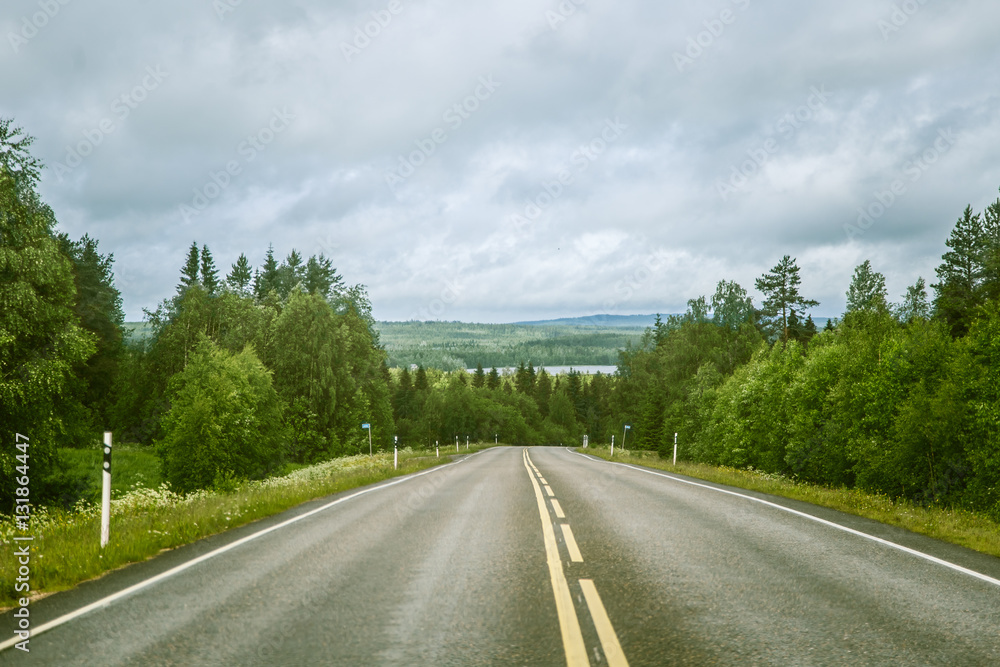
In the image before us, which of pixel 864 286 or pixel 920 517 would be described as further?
pixel 864 286

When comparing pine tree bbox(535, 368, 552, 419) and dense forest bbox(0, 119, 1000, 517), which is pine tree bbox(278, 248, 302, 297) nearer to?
dense forest bbox(0, 119, 1000, 517)

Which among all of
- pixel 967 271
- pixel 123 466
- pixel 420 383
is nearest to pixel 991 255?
pixel 967 271

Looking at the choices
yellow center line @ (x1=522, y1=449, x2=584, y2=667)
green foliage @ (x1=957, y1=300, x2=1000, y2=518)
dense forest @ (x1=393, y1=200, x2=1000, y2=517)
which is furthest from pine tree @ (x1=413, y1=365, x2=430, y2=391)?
yellow center line @ (x1=522, y1=449, x2=584, y2=667)

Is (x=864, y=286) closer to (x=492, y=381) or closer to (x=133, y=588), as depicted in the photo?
(x=133, y=588)

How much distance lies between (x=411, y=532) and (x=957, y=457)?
1088 inches

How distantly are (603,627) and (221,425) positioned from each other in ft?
111

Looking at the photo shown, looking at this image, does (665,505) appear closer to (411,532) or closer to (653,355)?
(411,532)

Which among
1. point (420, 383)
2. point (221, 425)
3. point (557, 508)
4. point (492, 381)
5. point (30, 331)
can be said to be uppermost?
point (30, 331)

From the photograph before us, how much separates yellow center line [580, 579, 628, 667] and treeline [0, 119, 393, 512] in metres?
17.8

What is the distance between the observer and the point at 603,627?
14.8 ft

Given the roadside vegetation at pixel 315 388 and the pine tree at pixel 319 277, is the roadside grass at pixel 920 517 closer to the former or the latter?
the roadside vegetation at pixel 315 388

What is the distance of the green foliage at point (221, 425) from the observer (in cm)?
3288

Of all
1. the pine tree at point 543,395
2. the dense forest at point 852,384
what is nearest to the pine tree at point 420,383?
the pine tree at point 543,395

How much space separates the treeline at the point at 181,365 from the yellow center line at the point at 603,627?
17.8 metres
